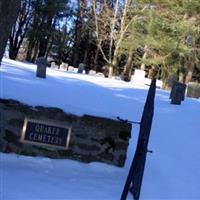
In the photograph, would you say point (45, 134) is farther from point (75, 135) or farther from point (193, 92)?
point (193, 92)

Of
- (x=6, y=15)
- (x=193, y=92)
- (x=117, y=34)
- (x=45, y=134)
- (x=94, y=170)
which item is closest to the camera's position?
(x=6, y=15)

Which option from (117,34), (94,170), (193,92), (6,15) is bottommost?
(94,170)

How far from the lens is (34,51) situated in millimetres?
42281

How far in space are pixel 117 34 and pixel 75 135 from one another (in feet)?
95.5

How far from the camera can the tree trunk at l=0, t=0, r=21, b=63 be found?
17.3 ft

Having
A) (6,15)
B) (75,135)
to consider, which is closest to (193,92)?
(75,135)

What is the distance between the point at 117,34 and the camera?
36.3m

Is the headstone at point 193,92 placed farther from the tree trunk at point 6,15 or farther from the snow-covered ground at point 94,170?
the tree trunk at point 6,15

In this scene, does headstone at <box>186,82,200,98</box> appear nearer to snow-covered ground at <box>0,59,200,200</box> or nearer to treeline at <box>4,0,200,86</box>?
treeline at <box>4,0,200,86</box>

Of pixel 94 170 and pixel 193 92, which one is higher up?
pixel 193 92

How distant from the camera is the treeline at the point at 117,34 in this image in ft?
102

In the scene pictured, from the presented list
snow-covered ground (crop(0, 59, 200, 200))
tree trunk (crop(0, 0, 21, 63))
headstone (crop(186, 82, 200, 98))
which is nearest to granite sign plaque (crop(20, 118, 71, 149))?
snow-covered ground (crop(0, 59, 200, 200))

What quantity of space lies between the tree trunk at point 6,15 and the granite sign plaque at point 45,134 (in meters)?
2.24

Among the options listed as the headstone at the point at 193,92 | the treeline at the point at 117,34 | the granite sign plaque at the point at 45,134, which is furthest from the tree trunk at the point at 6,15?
the treeline at the point at 117,34
